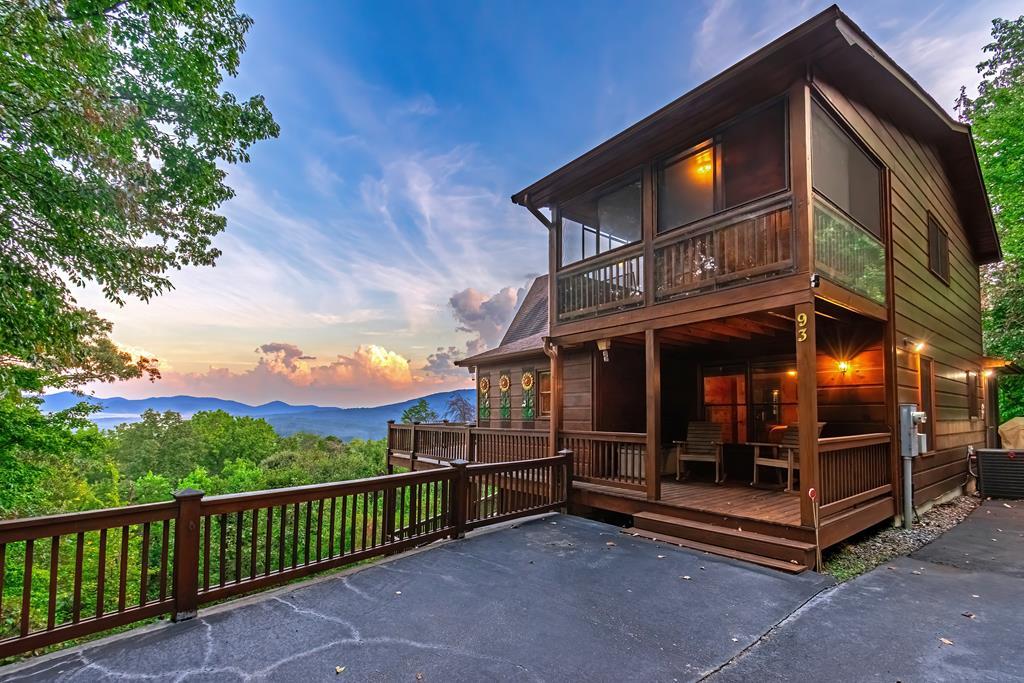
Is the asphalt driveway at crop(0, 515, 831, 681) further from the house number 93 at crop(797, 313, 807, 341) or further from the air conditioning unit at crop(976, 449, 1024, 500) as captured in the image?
the air conditioning unit at crop(976, 449, 1024, 500)

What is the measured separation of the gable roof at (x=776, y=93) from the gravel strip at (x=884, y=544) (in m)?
4.92

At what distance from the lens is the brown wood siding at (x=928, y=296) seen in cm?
657

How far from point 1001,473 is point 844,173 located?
22.0 feet

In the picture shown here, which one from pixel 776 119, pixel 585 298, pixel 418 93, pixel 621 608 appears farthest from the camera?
pixel 418 93

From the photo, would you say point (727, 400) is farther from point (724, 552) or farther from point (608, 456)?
point (724, 552)

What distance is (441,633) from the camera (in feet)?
10.6

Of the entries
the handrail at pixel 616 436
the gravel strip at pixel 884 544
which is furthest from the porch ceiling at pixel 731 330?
the gravel strip at pixel 884 544

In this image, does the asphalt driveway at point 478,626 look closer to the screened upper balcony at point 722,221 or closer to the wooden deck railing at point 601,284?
the screened upper balcony at point 722,221


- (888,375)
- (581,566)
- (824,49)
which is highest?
(824,49)

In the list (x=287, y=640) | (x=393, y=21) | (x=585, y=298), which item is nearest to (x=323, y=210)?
(x=393, y=21)

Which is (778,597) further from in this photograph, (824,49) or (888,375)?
(824,49)

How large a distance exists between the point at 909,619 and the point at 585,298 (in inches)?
201

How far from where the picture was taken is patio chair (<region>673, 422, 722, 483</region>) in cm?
786

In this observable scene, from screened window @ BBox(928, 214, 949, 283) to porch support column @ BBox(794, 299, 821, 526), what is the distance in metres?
5.17
